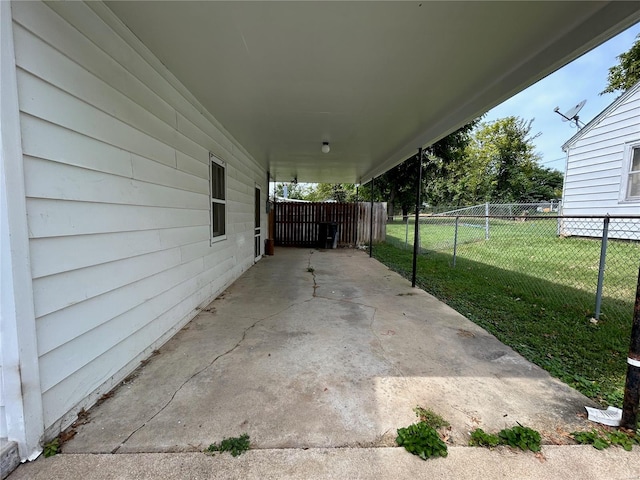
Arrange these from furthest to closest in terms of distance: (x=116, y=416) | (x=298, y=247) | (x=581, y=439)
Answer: (x=298, y=247) → (x=116, y=416) → (x=581, y=439)

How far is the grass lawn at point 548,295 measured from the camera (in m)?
2.38

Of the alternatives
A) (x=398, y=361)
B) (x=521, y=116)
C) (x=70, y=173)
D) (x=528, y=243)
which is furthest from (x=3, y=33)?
(x=521, y=116)

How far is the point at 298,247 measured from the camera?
1082 cm

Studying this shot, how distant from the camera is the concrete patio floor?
4.52 feet

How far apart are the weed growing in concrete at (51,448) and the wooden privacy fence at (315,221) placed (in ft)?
31.6

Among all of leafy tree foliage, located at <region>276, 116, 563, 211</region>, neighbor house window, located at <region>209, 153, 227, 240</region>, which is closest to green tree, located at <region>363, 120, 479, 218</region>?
leafy tree foliage, located at <region>276, 116, 563, 211</region>

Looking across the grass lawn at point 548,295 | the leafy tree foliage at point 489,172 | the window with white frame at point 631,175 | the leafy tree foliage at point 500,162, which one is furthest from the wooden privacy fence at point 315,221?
the leafy tree foliage at point 500,162

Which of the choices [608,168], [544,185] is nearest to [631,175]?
[608,168]

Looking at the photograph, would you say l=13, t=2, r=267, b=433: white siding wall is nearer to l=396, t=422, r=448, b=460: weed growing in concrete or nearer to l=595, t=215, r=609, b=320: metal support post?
l=396, t=422, r=448, b=460: weed growing in concrete

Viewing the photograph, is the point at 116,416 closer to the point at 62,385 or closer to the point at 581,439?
the point at 62,385

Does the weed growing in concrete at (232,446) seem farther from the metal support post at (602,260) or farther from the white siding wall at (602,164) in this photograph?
the white siding wall at (602,164)

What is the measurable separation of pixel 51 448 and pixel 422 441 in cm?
195

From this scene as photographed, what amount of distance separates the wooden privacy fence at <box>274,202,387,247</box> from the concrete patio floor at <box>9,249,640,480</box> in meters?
7.78

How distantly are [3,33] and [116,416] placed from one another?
208cm
